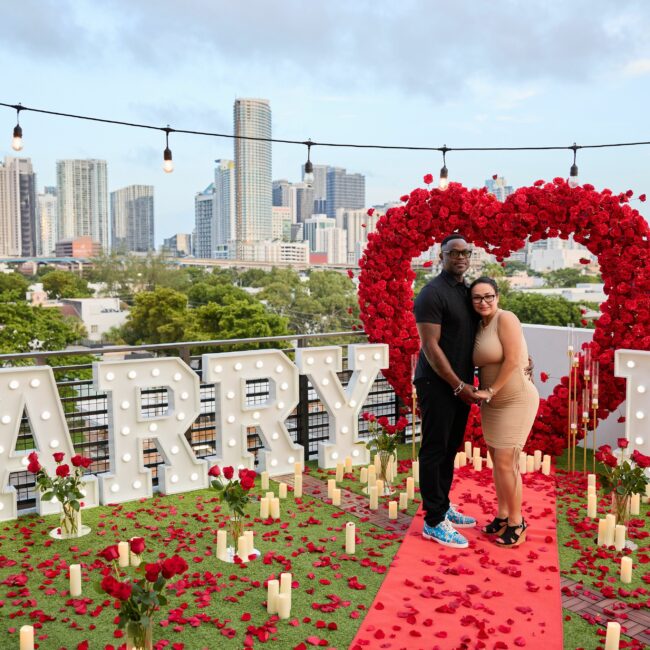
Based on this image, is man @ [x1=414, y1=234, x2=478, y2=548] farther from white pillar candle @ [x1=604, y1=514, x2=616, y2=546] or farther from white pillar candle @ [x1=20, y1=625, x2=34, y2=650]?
white pillar candle @ [x1=20, y1=625, x2=34, y2=650]

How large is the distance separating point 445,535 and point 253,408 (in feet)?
7.21

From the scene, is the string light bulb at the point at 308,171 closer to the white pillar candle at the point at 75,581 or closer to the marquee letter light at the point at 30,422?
the marquee letter light at the point at 30,422

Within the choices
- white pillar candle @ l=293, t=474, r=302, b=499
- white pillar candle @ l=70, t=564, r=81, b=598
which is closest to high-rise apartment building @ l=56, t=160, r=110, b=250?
white pillar candle @ l=293, t=474, r=302, b=499

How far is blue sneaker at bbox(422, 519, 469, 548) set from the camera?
4.18m

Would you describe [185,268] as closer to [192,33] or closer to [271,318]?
[192,33]

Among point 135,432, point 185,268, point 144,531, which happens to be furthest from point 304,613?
point 185,268

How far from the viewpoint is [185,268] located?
282 feet

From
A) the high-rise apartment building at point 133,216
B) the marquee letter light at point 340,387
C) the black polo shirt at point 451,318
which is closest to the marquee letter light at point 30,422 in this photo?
the marquee letter light at point 340,387

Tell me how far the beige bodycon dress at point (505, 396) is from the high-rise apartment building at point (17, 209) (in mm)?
115426

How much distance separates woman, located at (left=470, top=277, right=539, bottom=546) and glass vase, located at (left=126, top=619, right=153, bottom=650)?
2.26 meters

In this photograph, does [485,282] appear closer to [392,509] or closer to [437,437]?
[437,437]

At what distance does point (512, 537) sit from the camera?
13.8ft

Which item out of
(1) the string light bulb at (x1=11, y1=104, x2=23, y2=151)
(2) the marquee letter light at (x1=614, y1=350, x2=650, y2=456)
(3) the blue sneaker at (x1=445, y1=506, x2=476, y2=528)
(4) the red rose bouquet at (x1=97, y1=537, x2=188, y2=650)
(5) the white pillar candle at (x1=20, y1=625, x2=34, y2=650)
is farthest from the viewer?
(1) the string light bulb at (x1=11, y1=104, x2=23, y2=151)

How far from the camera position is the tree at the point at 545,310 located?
47594 millimetres
